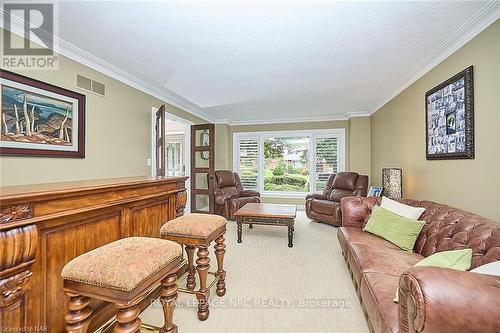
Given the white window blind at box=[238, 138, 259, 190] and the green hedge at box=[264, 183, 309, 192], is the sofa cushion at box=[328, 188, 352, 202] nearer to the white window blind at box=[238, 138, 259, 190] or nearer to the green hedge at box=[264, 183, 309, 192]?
the green hedge at box=[264, 183, 309, 192]

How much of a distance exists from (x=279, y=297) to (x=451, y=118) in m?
2.56

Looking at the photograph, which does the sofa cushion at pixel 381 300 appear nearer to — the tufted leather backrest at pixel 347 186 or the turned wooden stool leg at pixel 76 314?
the turned wooden stool leg at pixel 76 314

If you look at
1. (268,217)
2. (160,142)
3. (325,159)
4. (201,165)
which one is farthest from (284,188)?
(160,142)

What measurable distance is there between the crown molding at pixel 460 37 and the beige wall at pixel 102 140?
4016 mm

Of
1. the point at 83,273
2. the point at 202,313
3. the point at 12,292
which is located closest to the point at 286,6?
the point at 83,273

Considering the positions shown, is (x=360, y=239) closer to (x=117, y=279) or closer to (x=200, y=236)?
(x=200, y=236)

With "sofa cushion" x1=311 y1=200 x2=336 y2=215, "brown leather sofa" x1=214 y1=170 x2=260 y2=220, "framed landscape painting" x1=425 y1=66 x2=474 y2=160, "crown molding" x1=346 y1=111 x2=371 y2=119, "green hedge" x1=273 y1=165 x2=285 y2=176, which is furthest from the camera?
"green hedge" x1=273 y1=165 x2=285 y2=176

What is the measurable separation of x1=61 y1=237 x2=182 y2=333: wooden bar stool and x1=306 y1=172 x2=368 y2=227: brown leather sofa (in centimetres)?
375

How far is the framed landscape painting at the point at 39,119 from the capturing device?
198 centimetres

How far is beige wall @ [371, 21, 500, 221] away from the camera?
6.06ft

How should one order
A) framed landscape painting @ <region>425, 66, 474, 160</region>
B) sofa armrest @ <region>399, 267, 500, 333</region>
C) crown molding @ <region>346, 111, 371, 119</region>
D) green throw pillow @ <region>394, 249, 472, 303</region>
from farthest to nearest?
crown molding @ <region>346, 111, 371, 119</region> < framed landscape painting @ <region>425, 66, 474, 160</region> < green throw pillow @ <region>394, 249, 472, 303</region> < sofa armrest @ <region>399, 267, 500, 333</region>

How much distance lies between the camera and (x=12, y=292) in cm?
95

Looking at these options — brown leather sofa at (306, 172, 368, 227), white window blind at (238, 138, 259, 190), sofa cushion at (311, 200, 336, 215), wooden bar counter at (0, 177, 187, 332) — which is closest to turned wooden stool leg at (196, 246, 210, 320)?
wooden bar counter at (0, 177, 187, 332)

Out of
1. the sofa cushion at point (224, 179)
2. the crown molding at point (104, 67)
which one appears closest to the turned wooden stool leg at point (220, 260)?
the crown molding at point (104, 67)
